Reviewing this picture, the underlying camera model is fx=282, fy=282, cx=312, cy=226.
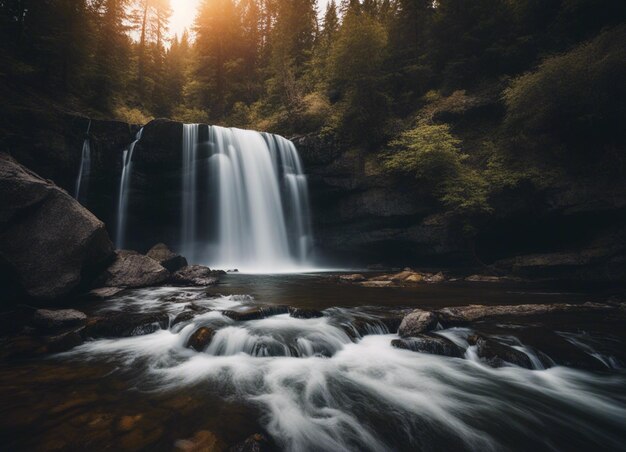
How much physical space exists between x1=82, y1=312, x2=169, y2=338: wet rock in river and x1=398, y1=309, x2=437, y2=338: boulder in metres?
5.62

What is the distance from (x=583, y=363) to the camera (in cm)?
503

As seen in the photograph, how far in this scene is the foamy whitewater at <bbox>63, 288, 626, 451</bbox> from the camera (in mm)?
3377

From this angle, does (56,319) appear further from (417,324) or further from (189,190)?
(189,190)

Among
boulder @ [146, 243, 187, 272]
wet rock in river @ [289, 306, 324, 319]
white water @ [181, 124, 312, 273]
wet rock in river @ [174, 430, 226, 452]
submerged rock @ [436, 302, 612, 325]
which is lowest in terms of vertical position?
wet rock in river @ [174, 430, 226, 452]

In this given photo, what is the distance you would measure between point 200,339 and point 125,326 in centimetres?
199

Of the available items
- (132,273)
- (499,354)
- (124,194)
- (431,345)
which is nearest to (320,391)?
(431,345)

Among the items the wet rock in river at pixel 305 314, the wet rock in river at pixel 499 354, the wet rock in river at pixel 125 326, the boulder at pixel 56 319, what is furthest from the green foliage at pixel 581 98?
the boulder at pixel 56 319

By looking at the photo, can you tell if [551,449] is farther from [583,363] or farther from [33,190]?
[33,190]

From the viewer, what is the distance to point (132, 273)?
1168 centimetres

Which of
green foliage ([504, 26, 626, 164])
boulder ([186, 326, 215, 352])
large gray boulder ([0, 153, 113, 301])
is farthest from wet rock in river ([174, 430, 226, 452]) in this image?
green foliage ([504, 26, 626, 164])

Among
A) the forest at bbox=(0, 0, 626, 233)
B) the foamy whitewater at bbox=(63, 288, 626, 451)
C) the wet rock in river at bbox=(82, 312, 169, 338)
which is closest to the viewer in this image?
the foamy whitewater at bbox=(63, 288, 626, 451)

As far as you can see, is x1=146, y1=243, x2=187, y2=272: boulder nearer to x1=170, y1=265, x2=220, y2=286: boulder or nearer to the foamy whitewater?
x1=170, y1=265, x2=220, y2=286: boulder

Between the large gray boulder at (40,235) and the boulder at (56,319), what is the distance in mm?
2022

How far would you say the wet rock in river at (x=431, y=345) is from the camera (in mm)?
5500
